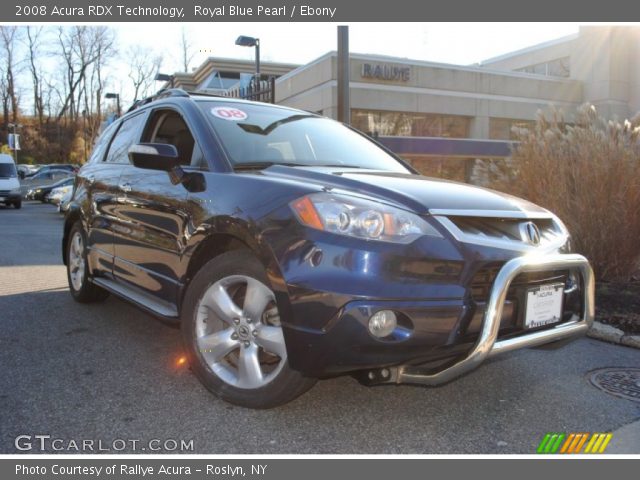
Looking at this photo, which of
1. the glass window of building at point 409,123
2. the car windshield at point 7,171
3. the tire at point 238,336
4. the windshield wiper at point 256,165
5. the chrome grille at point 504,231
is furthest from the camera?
the glass window of building at point 409,123

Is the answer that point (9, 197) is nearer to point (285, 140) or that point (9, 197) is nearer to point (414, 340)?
point (285, 140)

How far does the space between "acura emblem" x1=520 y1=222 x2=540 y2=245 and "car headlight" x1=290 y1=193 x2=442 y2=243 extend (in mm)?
604

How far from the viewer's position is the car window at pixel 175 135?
3.50 m

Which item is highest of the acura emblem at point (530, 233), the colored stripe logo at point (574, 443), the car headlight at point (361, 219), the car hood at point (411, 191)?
the car hood at point (411, 191)

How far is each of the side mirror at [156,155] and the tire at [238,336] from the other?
0.73 meters

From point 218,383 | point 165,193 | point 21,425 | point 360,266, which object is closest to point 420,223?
point 360,266

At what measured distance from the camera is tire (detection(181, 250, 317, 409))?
2.71 meters

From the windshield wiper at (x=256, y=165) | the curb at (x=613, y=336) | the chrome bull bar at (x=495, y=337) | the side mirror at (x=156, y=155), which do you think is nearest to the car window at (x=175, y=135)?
the side mirror at (x=156, y=155)

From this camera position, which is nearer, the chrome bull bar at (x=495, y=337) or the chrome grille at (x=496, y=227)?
the chrome bull bar at (x=495, y=337)

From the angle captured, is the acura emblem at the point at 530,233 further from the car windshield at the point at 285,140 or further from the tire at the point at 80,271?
the tire at the point at 80,271

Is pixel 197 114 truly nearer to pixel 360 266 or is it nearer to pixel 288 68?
pixel 360 266

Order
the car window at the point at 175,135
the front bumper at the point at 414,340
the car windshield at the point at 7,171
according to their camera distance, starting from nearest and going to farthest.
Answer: the front bumper at the point at 414,340 < the car window at the point at 175,135 < the car windshield at the point at 7,171

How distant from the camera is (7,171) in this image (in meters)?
22.5

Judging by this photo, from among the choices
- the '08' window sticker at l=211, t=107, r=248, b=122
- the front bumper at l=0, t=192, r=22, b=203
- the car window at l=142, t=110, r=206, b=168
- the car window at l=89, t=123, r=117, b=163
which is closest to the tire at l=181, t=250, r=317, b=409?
the car window at l=142, t=110, r=206, b=168
